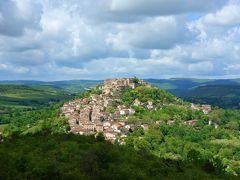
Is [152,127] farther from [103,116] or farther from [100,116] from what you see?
[103,116]

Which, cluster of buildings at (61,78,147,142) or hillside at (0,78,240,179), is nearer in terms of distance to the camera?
hillside at (0,78,240,179)

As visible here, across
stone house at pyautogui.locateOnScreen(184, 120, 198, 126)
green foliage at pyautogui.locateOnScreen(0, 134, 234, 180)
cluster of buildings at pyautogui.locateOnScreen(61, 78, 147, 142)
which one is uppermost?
green foliage at pyautogui.locateOnScreen(0, 134, 234, 180)

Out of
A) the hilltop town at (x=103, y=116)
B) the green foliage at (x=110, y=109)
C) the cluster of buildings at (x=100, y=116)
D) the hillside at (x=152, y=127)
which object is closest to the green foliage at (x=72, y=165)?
the hillside at (x=152, y=127)

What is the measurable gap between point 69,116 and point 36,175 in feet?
358

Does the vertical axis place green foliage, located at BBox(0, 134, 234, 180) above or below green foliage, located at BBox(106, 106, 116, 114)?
above

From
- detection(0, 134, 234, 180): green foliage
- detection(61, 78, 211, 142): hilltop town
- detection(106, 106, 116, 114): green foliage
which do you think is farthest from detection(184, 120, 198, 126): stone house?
detection(0, 134, 234, 180): green foliage

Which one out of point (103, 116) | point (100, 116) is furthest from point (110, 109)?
point (100, 116)

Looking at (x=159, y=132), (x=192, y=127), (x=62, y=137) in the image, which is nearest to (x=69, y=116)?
(x=159, y=132)

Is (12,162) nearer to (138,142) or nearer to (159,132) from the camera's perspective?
(138,142)

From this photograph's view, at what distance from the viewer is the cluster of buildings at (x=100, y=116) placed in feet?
448

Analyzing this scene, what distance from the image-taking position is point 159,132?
140m

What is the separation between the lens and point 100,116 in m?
162

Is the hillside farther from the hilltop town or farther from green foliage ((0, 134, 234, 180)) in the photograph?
green foliage ((0, 134, 234, 180))

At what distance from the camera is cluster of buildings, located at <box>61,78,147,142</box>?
448ft
